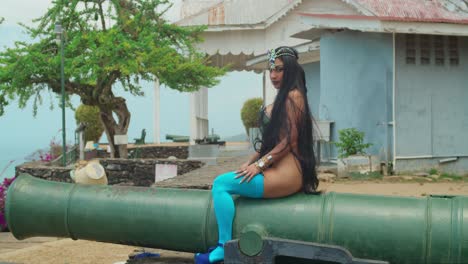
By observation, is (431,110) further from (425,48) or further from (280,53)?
(280,53)

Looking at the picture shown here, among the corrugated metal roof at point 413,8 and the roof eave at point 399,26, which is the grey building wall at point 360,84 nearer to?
the roof eave at point 399,26

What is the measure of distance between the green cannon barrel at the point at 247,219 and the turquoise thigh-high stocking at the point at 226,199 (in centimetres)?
7

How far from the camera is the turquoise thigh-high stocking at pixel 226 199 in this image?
4191mm

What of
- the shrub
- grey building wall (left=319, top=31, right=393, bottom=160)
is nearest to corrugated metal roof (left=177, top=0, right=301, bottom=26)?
grey building wall (left=319, top=31, right=393, bottom=160)

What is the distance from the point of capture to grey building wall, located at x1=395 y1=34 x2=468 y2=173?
43.4ft

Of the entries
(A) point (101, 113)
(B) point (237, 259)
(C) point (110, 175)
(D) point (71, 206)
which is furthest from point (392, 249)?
(A) point (101, 113)

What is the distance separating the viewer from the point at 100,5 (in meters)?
21.6

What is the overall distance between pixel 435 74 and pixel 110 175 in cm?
868

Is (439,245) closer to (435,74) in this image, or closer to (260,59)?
(435,74)

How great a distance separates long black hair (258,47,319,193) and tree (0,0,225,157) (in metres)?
14.8

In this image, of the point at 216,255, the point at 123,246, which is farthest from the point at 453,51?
the point at 216,255

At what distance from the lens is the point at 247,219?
423 cm

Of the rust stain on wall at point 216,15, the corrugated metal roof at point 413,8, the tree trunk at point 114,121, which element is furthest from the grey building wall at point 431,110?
the rust stain on wall at point 216,15

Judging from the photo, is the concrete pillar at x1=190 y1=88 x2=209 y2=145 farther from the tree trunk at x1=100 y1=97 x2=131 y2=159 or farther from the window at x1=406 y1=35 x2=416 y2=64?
the window at x1=406 y1=35 x2=416 y2=64
